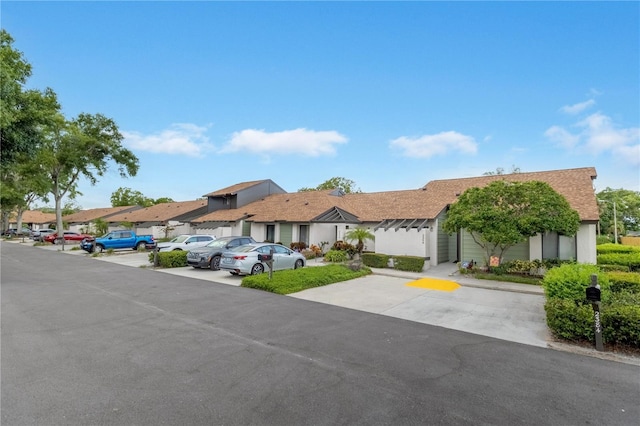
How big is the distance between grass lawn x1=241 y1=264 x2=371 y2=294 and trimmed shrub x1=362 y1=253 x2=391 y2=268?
3350 mm

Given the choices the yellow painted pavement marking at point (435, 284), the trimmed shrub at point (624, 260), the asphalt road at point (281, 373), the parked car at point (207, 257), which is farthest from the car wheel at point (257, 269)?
the trimmed shrub at point (624, 260)

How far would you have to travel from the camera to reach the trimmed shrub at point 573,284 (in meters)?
7.41

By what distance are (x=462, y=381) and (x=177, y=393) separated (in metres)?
3.90

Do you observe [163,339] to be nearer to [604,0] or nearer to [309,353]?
[309,353]

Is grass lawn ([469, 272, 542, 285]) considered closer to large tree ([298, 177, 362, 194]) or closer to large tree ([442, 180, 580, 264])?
large tree ([442, 180, 580, 264])

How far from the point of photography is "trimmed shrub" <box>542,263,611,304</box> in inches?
292

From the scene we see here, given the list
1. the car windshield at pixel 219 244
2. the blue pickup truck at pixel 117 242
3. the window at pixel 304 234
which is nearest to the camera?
the car windshield at pixel 219 244

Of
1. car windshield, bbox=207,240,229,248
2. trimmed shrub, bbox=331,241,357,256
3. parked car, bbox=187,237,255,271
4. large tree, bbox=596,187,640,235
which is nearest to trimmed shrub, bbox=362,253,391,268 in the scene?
trimmed shrub, bbox=331,241,357,256

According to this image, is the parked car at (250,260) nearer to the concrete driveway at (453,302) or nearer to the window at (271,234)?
the concrete driveway at (453,302)

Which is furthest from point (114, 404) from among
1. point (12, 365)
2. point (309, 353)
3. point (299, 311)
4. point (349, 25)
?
point (349, 25)

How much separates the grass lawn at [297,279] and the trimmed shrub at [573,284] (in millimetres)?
7439

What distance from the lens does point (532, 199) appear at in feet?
46.2

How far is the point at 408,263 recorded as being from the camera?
55.3 feet

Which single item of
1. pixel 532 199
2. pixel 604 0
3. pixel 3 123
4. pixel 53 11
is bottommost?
pixel 532 199
